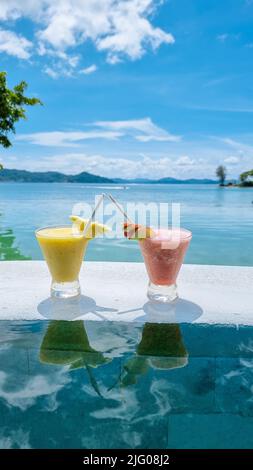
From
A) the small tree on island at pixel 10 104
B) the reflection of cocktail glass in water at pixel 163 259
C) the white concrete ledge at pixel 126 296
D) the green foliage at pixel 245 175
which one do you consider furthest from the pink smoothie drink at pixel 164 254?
the green foliage at pixel 245 175

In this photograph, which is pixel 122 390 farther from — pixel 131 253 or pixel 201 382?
pixel 131 253

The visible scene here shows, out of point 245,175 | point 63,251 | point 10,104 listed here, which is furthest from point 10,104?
point 245,175

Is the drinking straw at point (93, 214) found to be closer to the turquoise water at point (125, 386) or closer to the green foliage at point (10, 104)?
the turquoise water at point (125, 386)

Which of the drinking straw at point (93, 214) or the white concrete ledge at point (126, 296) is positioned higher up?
the drinking straw at point (93, 214)

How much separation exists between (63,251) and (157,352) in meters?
0.70

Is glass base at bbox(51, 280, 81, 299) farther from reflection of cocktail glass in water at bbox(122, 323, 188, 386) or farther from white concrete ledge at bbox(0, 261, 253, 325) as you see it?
reflection of cocktail glass in water at bbox(122, 323, 188, 386)

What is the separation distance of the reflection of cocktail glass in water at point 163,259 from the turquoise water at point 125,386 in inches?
11.1

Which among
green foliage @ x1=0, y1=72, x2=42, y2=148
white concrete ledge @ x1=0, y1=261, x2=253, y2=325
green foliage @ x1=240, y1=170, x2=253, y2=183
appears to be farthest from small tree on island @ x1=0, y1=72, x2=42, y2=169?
green foliage @ x1=240, y1=170, x2=253, y2=183

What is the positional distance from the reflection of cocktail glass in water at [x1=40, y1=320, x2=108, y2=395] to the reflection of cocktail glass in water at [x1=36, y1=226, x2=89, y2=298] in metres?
0.28

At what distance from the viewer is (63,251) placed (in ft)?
5.65

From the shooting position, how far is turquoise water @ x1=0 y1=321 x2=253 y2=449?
0.89 metres

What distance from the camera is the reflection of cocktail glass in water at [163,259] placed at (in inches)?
66.4

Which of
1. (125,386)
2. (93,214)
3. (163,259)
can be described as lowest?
(125,386)

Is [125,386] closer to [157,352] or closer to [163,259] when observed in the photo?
[157,352]
